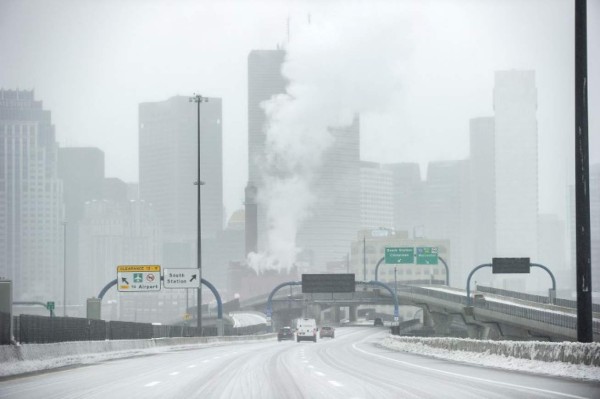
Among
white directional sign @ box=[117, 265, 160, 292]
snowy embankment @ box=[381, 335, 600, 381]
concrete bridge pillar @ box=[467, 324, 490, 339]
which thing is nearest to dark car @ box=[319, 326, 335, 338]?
concrete bridge pillar @ box=[467, 324, 490, 339]

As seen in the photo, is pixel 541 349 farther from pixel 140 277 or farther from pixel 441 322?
pixel 441 322

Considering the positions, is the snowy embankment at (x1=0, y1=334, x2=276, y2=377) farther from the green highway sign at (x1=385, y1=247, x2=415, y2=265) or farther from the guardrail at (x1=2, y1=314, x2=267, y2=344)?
the green highway sign at (x1=385, y1=247, x2=415, y2=265)

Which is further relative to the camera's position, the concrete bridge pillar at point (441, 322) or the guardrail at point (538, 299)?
the concrete bridge pillar at point (441, 322)

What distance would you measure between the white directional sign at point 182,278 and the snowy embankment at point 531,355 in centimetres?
3832

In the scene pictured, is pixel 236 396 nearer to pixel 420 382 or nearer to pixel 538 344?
pixel 420 382

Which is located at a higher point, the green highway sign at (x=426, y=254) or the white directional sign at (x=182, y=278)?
the green highway sign at (x=426, y=254)

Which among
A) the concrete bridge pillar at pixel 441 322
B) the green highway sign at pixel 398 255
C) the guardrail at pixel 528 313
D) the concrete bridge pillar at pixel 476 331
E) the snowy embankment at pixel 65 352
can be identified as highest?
the green highway sign at pixel 398 255

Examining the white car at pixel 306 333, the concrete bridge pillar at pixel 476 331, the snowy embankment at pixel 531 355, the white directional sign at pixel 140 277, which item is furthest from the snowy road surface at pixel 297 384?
the concrete bridge pillar at pixel 476 331

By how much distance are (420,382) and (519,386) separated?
8.80 ft

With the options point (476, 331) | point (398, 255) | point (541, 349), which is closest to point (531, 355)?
point (541, 349)

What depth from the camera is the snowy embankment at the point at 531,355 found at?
23423mm

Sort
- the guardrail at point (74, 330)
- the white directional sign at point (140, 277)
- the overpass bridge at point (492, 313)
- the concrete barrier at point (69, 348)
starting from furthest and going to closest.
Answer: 1. the overpass bridge at point (492, 313)
2. the white directional sign at point (140, 277)
3. the guardrail at point (74, 330)
4. the concrete barrier at point (69, 348)

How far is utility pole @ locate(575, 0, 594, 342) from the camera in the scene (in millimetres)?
24656

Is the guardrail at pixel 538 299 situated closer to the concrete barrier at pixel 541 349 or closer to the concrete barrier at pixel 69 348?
the concrete barrier at pixel 69 348
